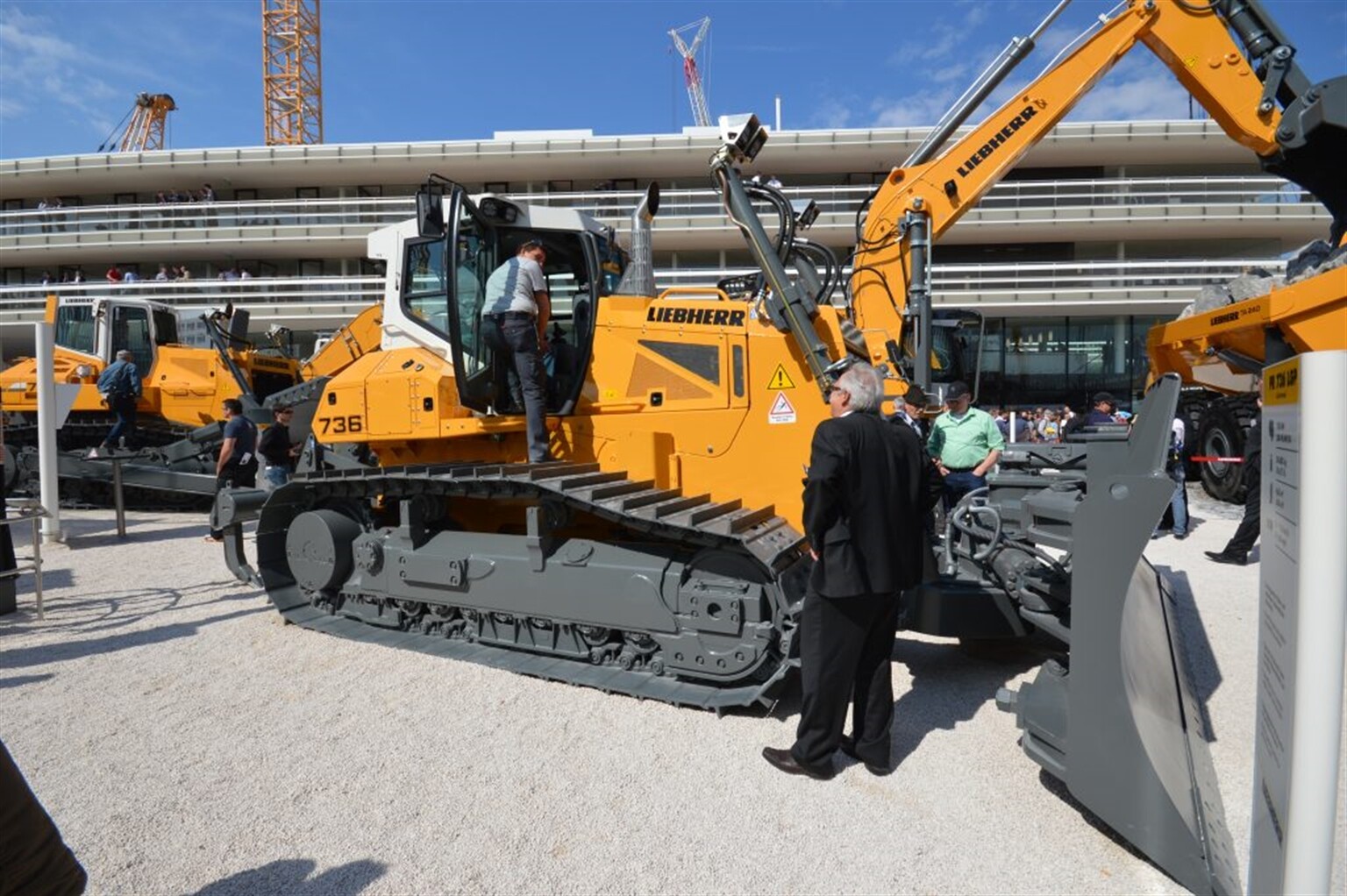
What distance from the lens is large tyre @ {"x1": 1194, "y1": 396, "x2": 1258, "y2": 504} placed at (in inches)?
477

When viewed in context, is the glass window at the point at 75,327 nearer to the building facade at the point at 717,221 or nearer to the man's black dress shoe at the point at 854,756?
the building facade at the point at 717,221

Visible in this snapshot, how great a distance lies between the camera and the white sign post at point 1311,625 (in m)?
1.14

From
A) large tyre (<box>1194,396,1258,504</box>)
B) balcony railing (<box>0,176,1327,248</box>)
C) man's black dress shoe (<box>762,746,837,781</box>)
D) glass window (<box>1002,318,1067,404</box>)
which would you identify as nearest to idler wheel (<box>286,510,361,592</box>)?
man's black dress shoe (<box>762,746,837,781</box>)

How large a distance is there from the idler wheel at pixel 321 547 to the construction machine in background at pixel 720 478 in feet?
0.07

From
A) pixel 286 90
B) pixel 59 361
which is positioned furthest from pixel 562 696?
pixel 286 90

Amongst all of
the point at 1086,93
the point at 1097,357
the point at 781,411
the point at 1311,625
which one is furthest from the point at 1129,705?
the point at 1097,357

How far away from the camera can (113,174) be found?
26.5 metres

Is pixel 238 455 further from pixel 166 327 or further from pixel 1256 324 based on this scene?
pixel 1256 324

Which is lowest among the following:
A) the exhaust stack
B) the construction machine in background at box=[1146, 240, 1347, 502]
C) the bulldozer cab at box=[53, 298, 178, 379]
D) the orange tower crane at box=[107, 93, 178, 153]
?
the construction machine in background at box=[1146, 240, 1347, 502]

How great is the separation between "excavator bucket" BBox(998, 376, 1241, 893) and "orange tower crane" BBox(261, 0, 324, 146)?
51.6 m

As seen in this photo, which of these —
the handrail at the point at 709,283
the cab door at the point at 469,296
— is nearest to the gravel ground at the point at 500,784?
the cab door at the point at 469,296

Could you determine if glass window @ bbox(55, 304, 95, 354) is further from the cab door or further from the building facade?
the cab door

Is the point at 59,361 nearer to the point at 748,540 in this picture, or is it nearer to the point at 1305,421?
the point at 748,540

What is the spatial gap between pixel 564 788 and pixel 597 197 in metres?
23.1
